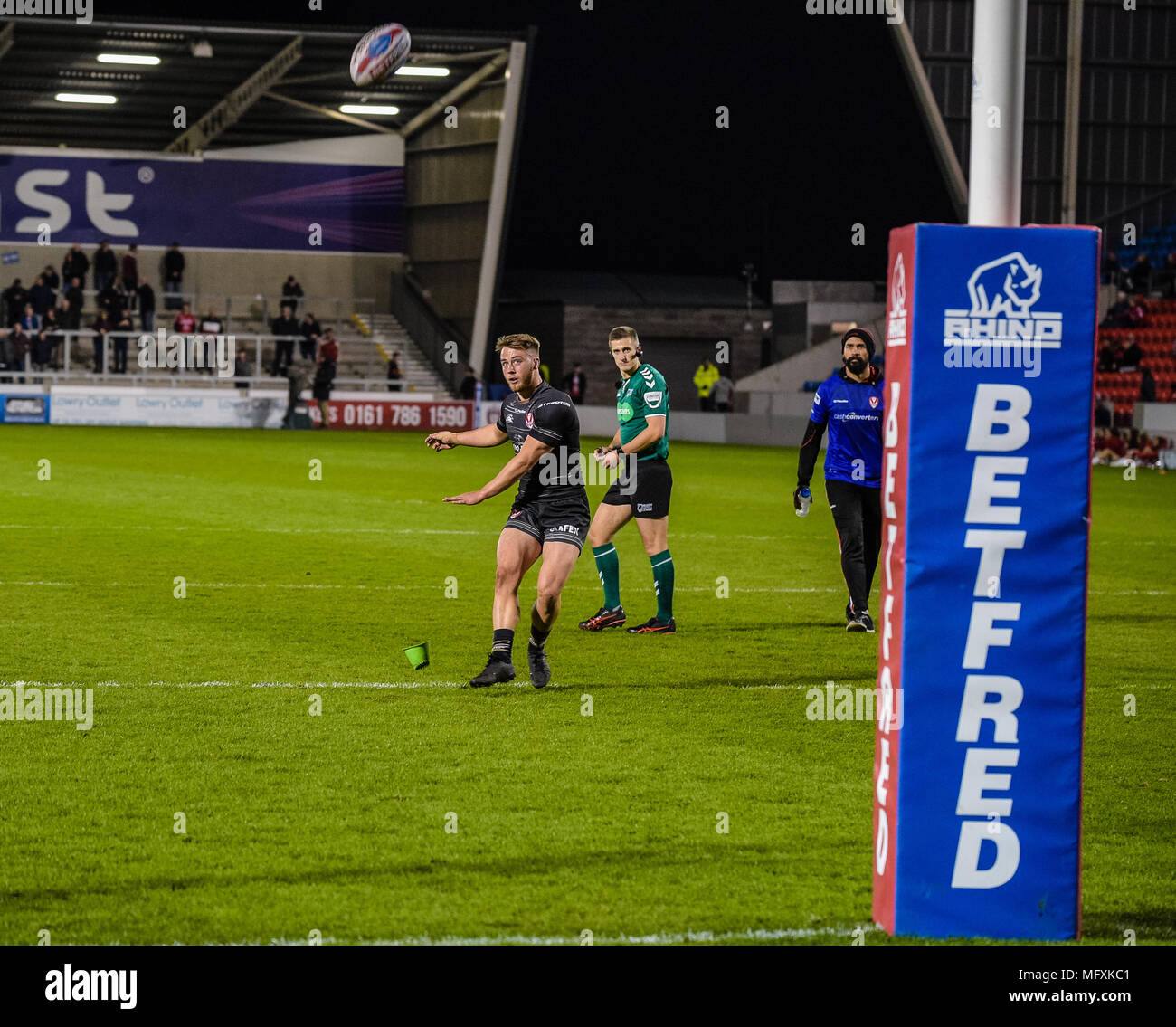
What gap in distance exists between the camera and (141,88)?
4566 cm

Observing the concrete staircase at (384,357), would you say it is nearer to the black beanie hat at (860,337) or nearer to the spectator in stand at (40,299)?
the spectator in stand at (40,299)

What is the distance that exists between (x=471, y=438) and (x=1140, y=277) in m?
38.1

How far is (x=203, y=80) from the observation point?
45031 millimetres

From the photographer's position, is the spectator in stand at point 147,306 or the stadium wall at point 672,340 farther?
the stadium wall at point 672,340

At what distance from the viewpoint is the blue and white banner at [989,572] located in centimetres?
463

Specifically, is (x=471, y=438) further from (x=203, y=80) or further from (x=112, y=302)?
(x=203, y=80)

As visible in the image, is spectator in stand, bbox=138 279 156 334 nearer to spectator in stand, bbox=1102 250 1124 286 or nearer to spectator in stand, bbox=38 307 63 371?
spectator in stand, bbox=38 307 63 371

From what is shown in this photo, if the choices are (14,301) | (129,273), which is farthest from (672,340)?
(14,301)

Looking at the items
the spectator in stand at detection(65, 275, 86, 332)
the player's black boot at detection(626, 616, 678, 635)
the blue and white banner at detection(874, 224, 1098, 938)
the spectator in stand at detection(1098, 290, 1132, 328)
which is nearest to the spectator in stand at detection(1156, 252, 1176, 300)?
the spectator in stand at detection(1098, 290, 1132, 328)

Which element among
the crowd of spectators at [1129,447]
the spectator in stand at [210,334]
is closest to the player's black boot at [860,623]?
the crowd of spectators at [1129,447]

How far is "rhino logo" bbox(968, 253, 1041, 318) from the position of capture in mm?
4613

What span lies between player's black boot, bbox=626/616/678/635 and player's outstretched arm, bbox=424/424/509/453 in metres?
2.43

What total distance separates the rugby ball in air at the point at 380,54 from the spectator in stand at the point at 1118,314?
1994 cm
